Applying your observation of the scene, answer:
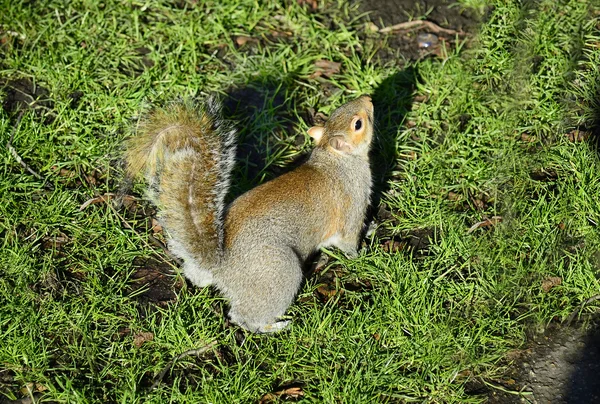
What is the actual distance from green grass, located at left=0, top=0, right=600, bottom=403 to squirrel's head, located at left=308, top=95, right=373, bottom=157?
0.43 m

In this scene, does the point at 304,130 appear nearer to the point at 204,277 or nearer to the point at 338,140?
the point at 338,140

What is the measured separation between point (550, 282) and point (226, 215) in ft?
4.86

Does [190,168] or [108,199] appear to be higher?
[190,168]

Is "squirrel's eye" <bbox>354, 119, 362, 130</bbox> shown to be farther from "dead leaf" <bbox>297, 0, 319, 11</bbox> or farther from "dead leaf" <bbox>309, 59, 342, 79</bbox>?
"dead leaf" <bbox>297, 0, 319, 11</bbox>

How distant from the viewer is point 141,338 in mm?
3365

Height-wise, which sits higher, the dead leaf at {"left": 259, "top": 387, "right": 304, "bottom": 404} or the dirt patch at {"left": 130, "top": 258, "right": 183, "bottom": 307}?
the dirt patch at {"left": 130, "top": 258, "right": 183, "bottom": 307}

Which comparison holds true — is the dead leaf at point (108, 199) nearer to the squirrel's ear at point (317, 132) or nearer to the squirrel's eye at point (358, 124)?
the squirrel's ear at point (317, 132)

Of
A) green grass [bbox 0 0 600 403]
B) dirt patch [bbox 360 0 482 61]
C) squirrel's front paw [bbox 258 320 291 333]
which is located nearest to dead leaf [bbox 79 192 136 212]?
green grass [bbox 0 0 600 403]

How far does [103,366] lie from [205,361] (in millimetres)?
414

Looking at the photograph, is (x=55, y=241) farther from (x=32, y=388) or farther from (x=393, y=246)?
(x=393, y=246)

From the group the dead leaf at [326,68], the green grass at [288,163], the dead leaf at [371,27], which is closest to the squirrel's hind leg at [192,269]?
the green grass at [288,163]

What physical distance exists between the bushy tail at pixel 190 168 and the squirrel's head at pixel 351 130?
49cm

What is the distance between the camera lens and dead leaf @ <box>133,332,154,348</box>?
132 inches

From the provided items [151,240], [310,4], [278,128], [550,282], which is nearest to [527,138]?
[550,282]
